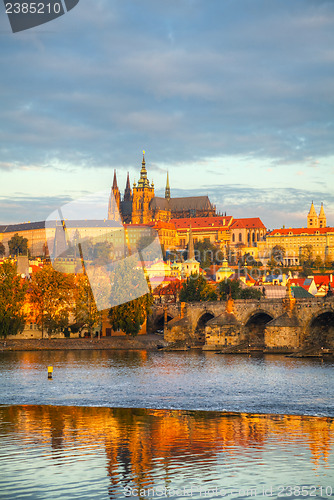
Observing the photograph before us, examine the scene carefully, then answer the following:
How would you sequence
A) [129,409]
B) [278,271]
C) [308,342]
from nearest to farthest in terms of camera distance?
[129,409] < [308,342] < [278,271]

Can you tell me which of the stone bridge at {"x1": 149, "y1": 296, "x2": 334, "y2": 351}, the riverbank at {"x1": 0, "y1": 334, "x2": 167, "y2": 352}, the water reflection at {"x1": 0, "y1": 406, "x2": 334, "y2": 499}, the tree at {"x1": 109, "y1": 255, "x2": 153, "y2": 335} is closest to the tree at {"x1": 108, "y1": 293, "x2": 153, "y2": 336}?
the tree at {"x1": 109, "y1": 255, "x2": 153, "y2": 335}

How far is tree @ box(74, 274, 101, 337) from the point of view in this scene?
6544 cm

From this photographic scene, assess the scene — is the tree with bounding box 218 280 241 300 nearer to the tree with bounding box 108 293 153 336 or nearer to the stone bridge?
the stone bridge

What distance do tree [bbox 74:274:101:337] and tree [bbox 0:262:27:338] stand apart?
493 cm

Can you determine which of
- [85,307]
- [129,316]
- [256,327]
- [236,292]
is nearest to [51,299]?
[85,307]

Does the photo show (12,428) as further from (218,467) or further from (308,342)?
(308,342)

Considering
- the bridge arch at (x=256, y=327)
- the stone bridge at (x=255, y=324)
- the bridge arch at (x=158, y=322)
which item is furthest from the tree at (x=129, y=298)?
the bridge arch at (x=158, y=322)

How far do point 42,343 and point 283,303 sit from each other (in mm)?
21208

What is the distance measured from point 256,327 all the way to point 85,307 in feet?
51.7

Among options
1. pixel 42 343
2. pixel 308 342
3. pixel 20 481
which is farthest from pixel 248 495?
pixel 42 343

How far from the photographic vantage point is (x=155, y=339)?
229 ft

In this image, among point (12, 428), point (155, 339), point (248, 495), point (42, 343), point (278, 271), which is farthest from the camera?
point (278, 271)

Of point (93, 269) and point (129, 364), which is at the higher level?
point (93, 269)

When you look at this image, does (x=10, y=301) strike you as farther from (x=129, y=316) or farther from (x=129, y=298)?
(x=129, y=298)
